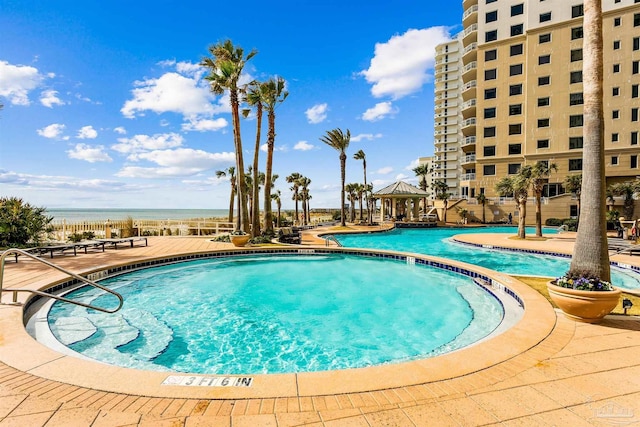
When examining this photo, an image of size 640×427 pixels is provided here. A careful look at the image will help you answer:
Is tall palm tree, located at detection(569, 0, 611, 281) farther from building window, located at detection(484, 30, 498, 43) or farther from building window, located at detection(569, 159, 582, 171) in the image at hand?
A: building window, located at detection(484, 30, 498, 43)

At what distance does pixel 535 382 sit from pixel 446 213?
131ft

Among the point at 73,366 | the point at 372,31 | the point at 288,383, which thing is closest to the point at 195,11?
the point at 372,31

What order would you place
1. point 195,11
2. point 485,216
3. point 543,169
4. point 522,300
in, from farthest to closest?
point 485,216
point 543,169
point 195,11
point 522,300

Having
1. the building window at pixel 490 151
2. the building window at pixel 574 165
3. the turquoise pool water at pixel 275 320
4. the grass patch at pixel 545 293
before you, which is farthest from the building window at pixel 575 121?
the grass patch at pixel 545 293

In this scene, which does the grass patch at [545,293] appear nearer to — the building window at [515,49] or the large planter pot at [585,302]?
the large planter pot at [585,302]

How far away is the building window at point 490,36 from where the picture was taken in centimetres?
3903

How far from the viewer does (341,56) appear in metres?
27.0

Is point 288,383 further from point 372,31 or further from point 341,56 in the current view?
point 341,56

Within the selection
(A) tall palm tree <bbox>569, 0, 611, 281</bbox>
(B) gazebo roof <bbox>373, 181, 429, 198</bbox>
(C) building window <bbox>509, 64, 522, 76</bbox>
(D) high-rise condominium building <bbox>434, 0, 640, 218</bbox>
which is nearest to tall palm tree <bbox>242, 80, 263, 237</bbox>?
(A) tall palm tree <bbox>569, 0, 611, 281</bbox>

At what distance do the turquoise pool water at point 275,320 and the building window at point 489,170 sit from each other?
33.4 m

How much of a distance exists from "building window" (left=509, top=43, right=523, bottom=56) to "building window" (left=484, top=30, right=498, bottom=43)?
255 centimetres

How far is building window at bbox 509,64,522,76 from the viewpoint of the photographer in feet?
123

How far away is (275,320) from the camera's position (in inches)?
286

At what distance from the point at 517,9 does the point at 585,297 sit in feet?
154
